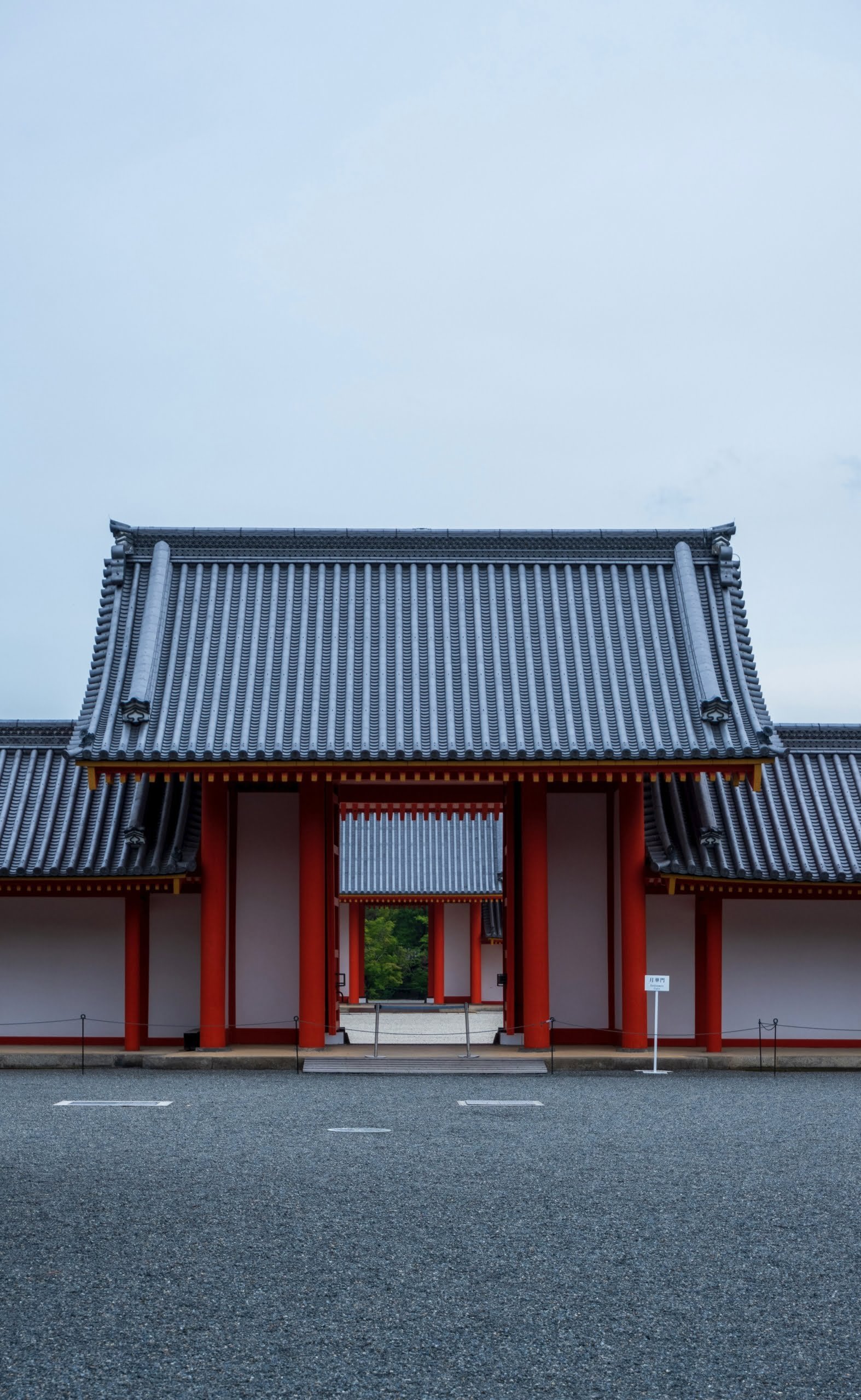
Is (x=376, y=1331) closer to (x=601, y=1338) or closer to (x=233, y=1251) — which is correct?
Result: (x=601, y=1338)

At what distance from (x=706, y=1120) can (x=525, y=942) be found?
5.48 metres

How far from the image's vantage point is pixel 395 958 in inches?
1684

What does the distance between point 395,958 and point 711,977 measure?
2546cm

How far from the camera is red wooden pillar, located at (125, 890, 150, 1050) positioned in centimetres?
1861

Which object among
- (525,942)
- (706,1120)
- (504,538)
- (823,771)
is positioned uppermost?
(504,538)

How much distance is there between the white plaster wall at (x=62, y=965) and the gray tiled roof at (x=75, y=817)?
1.23 metres

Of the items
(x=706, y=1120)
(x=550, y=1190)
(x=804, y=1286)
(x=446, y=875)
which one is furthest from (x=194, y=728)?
(x=446, y=875)

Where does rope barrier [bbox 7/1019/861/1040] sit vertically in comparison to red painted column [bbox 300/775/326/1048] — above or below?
below

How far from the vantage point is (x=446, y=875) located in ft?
118

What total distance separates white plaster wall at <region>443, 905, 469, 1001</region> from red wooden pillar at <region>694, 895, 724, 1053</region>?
1951cm

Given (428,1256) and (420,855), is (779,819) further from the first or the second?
(420,855)

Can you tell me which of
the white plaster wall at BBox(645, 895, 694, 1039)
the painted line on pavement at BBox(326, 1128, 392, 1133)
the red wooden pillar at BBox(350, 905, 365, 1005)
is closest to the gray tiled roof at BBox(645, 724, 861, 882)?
the white plaster wall at BBox(645, 895, 694, 1039)

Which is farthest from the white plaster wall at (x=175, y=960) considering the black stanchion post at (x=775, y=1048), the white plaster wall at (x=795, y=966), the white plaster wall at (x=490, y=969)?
the white plaster wall at (x=490, y=969)

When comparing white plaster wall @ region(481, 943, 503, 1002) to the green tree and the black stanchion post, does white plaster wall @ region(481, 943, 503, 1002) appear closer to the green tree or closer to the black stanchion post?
the green tree
